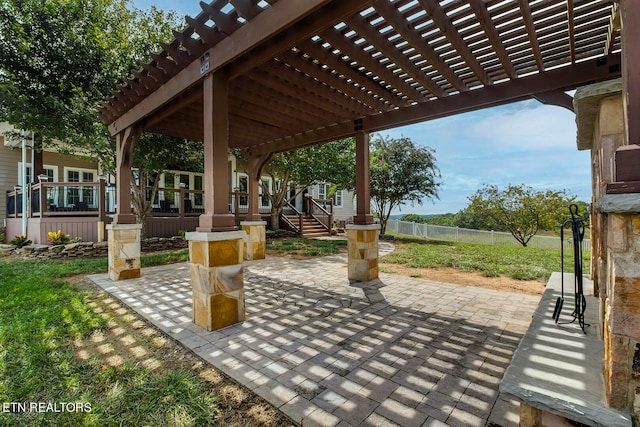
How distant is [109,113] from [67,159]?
9.03 m

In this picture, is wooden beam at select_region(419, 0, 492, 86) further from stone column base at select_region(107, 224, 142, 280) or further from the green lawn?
stone column base at select_region(107, 224, 142, 280)

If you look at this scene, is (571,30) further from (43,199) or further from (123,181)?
(43,199)

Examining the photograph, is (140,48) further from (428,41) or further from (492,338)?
(492,338)

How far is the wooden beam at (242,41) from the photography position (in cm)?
233

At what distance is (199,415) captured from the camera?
184 centimetres

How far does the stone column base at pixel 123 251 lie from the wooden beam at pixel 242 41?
235 centimetres

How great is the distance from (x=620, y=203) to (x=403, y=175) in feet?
44.6

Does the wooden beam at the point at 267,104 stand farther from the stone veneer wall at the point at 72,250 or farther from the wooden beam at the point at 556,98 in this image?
the stone veneer wall at the point at 72,250

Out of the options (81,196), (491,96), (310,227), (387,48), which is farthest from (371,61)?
(310,227)

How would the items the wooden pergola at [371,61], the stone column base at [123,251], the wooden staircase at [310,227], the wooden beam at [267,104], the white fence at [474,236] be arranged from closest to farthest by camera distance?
the wooden pergola at [371,61] < the wooden beam at [267,104] < the stone column base at [123,251] < the white fence at [474,236] < the wooden staircase at [310,227]

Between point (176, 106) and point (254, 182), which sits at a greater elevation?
point (176, 106)

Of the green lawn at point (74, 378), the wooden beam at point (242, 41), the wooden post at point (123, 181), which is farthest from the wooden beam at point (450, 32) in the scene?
the wooden post at point (123, 181)

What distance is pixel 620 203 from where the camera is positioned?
46.1 inches

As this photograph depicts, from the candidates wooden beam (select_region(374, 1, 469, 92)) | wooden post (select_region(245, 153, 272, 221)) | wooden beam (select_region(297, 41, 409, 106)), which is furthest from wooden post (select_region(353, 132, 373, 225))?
wooden post (select_region(245, 153, 272, 221))
